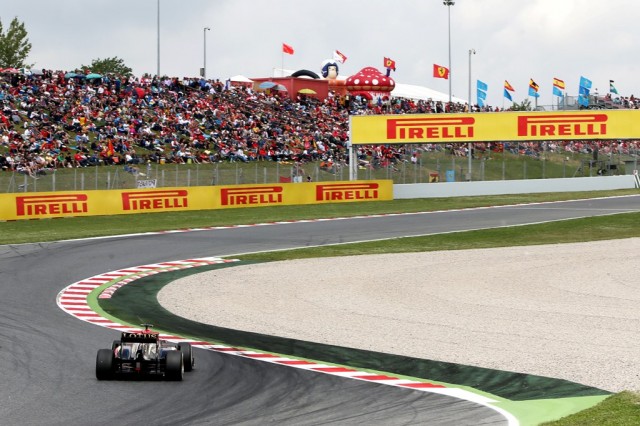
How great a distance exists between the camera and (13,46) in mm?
91312

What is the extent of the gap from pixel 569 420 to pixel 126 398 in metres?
4.73

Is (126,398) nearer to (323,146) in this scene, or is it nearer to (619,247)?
(619,247)

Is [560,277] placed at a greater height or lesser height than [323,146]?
lesser

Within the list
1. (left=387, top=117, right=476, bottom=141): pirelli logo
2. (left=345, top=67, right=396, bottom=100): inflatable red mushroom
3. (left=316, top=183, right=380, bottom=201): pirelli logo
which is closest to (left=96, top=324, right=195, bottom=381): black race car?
(left=316, top=183, right=380, bottom=201): pirelli logo

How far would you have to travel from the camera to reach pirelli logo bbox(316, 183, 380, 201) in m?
48.4

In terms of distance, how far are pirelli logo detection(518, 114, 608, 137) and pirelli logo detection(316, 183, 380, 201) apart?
1031cm

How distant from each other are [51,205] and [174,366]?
2923 centimetres

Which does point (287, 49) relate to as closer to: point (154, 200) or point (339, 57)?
point (339, 57)

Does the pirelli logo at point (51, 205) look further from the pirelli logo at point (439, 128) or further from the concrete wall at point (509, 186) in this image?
the pirelli logo at point (439, 128)

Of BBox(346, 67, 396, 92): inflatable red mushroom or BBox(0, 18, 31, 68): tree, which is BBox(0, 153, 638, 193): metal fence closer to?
BBox(346, 67, 396, 92): inflatable red mushroom

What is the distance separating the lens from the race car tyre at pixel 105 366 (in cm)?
1187

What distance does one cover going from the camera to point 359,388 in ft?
38.3

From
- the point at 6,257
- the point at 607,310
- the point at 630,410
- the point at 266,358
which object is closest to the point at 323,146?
the point at 6,257

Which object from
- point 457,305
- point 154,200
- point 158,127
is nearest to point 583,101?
point 158,127
